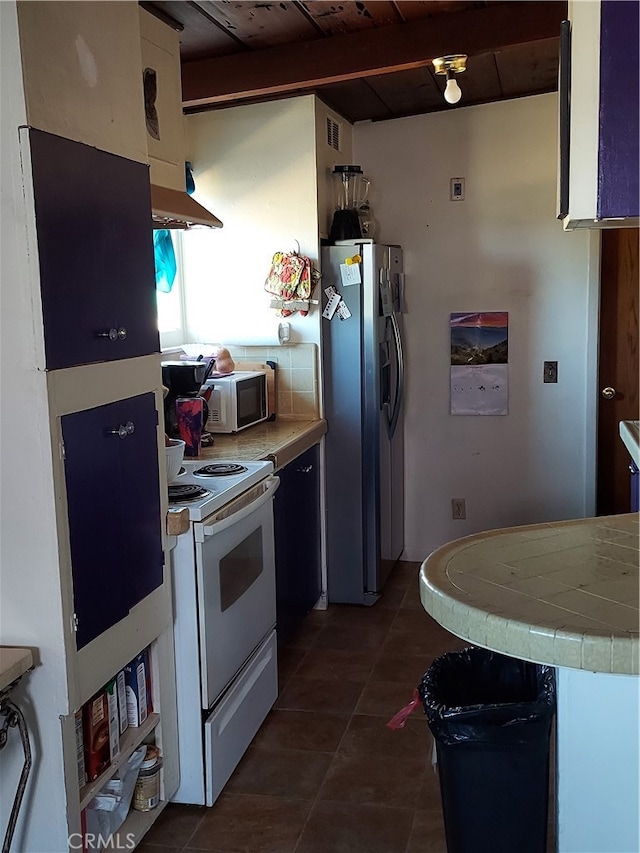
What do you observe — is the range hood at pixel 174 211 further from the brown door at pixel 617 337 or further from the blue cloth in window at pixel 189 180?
the brown door at pixel 617 337

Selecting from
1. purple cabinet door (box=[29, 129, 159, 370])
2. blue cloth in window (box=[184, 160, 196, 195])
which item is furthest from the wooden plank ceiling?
purple cabinet door (box=[29, 129, 159, 370])

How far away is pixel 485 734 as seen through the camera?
1713 millimetres

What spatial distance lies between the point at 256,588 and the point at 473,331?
2197 millimetres

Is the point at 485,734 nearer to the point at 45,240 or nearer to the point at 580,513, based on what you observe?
the point at 45,240

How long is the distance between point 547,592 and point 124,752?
1228 mm

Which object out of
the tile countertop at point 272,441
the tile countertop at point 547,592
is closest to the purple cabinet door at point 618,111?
the tile countertop at point 547,592

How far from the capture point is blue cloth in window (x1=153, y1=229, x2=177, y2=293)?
11.8 ft

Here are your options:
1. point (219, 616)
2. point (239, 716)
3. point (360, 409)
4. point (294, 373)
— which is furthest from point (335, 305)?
point (239, 716)

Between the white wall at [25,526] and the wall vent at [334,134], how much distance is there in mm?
2525

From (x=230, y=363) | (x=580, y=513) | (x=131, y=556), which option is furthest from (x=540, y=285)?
(x=131, y=556)

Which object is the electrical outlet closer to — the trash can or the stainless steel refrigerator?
the stainless steel refrigerator

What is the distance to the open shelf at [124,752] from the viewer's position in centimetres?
192

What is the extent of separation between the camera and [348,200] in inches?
165

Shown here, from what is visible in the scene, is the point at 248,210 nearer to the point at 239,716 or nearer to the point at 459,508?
the point at 459,508
